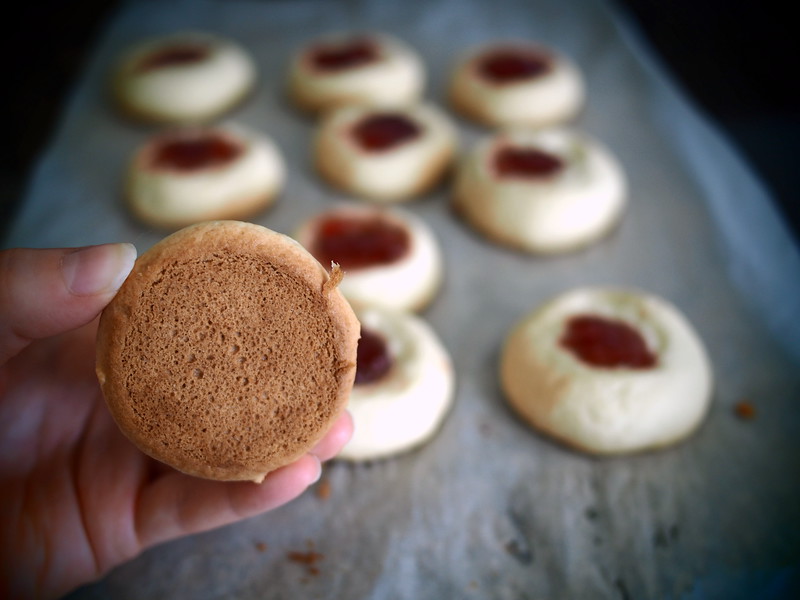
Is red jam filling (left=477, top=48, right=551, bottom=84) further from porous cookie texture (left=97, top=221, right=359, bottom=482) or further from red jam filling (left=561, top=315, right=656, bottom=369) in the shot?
porous cookie texture (left=97, top=221, right=359, bottom=482)

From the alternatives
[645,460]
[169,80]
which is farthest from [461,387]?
[169,80]

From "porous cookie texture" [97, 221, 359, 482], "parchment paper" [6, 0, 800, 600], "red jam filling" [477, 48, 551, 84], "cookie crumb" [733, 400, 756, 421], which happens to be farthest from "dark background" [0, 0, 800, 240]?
"porous cookie texture" [97, 221, 359, 482]

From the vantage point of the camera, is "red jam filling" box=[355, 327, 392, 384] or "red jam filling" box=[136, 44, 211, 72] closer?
"red jam filling" box=[355, 327, 392, 384]

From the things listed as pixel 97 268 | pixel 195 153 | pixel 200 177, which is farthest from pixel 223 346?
pixel 195 153

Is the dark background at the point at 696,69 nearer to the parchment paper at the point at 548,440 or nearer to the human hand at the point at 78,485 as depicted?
the parchment paper at the point at 548,440

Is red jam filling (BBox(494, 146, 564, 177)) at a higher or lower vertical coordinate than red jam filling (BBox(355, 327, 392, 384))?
higher

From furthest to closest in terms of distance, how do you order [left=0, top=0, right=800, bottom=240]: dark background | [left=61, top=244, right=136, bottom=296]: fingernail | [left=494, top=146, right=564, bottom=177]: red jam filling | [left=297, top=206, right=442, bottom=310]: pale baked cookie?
[left=0, top=0, right=800, bottom=240]: dark background, [left=494, top=146, right=564, bottom=177]: red jam filling, [left=297, top=206, right=442, bottom=310]: pale baked cookie, [left=61, top=244, right=136, bottom=296]: fingernail

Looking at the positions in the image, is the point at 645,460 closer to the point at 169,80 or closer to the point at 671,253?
the point at 671,253
